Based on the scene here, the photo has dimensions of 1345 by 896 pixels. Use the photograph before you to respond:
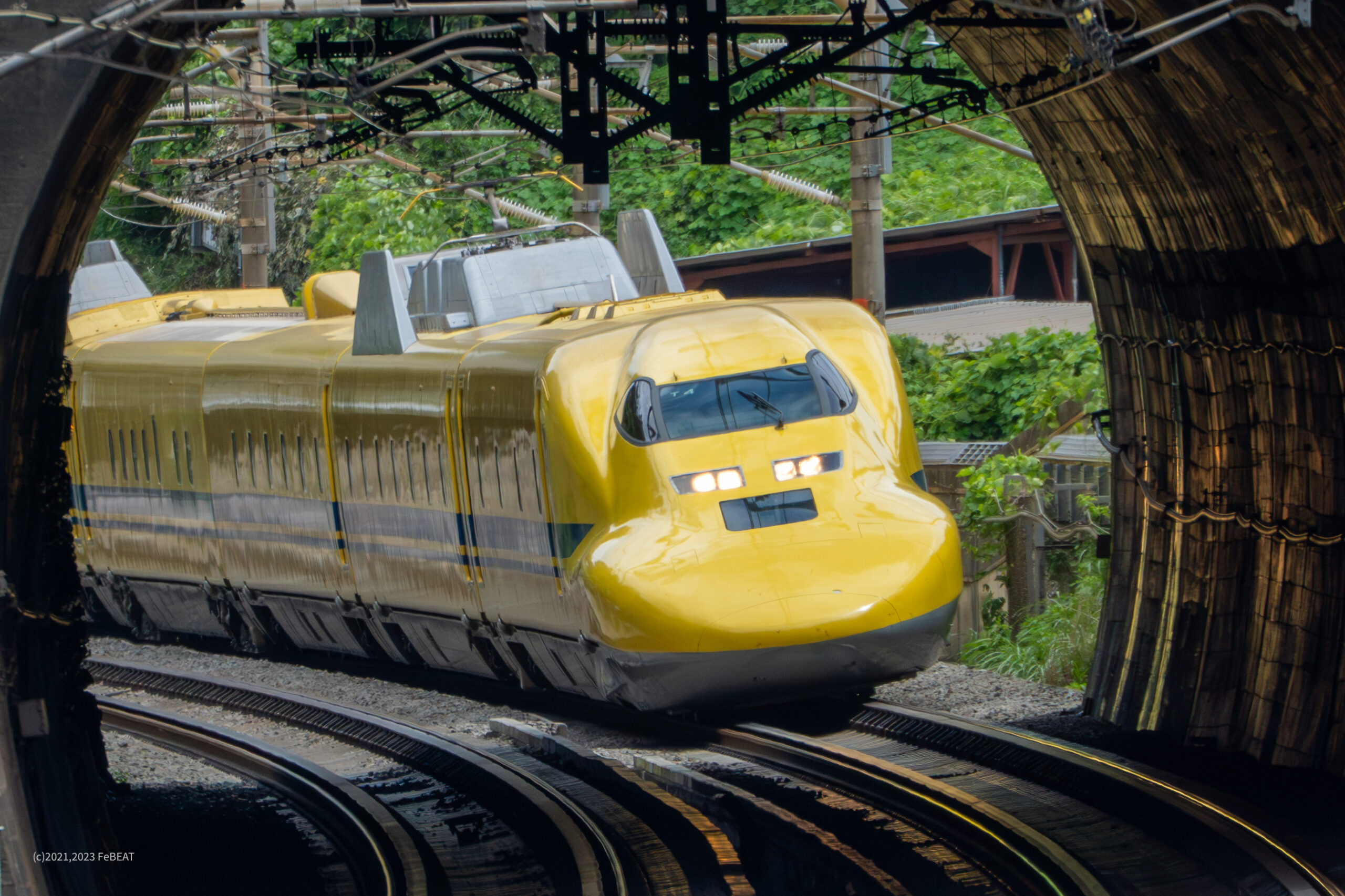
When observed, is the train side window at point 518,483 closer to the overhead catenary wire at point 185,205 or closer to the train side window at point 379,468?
the train side window at point 379,468

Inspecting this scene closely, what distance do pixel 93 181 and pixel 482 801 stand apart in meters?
4.80

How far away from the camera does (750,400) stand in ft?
36.4

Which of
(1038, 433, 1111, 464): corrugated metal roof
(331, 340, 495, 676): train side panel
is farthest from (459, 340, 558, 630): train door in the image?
(1038, 433, 1111, 464): corrugated metal roof

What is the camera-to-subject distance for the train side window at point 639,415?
11.0m

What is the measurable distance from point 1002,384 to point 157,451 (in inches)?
372

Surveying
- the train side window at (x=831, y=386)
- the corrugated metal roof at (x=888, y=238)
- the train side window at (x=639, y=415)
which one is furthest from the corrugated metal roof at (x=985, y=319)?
the train side window at (x=639, y=415)

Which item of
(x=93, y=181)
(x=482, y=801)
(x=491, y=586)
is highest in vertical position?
(x=93, y=181)

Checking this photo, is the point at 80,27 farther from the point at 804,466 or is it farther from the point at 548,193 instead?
the point at 548,193

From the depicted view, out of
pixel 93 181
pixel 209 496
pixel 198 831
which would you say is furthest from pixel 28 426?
pixel 209 496

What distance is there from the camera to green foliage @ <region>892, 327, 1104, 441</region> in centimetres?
1977

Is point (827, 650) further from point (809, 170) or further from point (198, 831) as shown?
point (809, 170)

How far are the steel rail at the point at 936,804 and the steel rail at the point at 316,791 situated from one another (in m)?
2.39

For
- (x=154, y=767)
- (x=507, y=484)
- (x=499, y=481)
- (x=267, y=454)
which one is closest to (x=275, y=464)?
(x=267, y=454)

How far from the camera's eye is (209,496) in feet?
55.1
